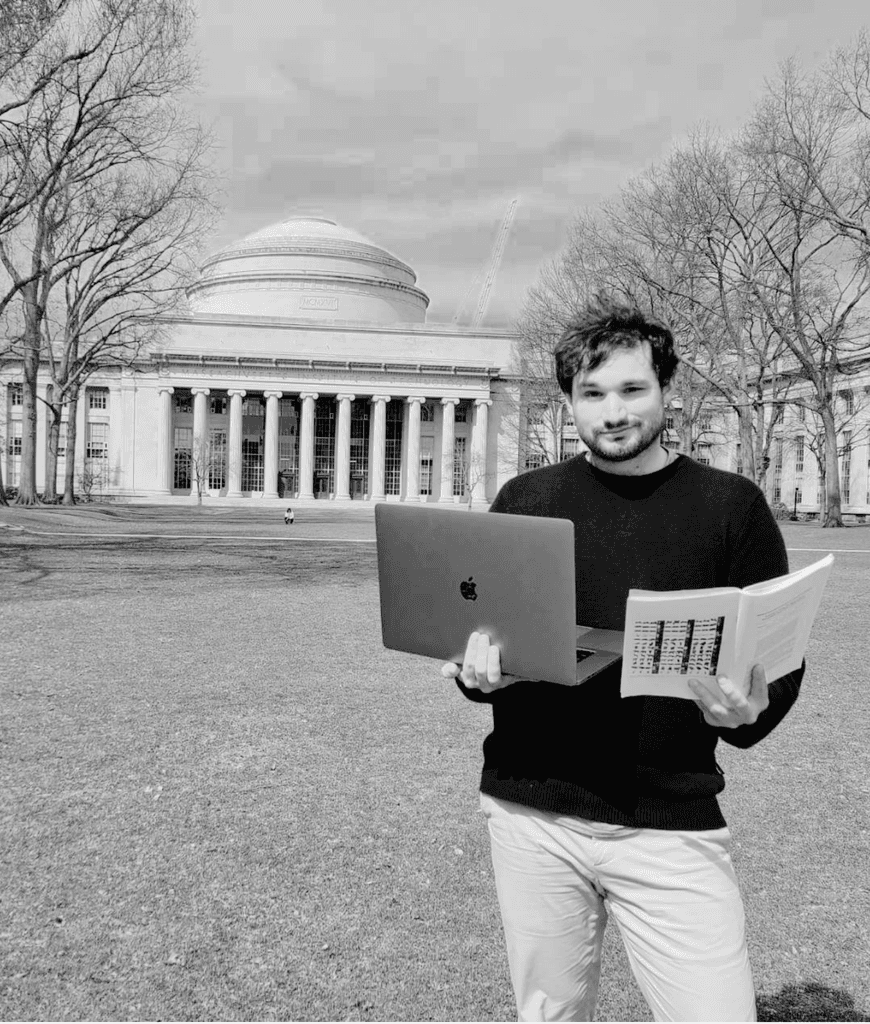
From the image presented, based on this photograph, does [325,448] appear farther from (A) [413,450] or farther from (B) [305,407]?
(A) [413,450]

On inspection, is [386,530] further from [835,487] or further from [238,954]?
[835,487]

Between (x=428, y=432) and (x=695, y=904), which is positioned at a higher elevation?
(x=428, y=432)

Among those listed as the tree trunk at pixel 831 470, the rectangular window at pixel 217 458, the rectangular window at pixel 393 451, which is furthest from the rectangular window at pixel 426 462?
the tree trunk at pixel 831 470

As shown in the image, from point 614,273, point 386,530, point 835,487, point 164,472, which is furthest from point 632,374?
point 164,472

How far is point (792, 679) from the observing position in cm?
246

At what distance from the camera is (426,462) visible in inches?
3580

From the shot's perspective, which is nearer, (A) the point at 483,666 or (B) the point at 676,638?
(B) the point at 676,638

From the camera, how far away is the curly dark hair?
2562mm

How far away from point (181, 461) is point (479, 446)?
89.8 feet

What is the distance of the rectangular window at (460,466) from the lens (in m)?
89.2

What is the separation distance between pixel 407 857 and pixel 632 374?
3216mm

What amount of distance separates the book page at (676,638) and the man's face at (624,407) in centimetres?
54

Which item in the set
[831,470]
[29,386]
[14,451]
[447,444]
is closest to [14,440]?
[14,451]

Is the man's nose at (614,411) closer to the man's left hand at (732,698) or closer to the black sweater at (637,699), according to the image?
the black sweater at (637,699)
